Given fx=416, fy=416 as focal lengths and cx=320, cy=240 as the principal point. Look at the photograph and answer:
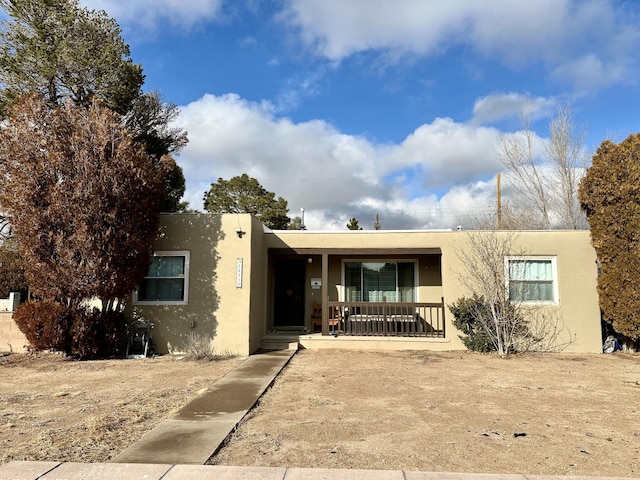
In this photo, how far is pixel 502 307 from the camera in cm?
1002

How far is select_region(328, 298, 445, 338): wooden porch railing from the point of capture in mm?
11328

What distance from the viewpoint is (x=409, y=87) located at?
528 inches

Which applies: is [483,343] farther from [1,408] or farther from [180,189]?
[180,189]

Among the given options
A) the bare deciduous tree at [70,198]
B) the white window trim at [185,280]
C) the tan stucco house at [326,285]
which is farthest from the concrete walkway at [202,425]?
the bare deciduous tree at [70,198]

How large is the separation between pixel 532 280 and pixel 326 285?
5.45 metres

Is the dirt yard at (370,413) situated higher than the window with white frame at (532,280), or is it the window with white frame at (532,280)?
the window with white frame at (532,280)

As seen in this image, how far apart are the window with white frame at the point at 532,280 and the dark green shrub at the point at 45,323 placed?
10.5 m

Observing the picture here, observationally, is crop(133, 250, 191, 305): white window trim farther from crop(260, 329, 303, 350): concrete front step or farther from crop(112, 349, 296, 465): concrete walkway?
crop(112, 349, 296, 465): concrete walkway

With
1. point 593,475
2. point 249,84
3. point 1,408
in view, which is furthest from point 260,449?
point 249,84

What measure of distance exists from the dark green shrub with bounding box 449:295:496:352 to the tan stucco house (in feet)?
0.96

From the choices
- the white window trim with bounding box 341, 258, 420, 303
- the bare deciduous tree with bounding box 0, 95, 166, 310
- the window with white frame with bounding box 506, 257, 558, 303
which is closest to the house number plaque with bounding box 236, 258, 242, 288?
the bare deciduous tree with bounding box 0, 95, 166, 310

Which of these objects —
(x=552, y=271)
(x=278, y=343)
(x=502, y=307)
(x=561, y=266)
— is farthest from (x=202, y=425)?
(x=561, y=266)

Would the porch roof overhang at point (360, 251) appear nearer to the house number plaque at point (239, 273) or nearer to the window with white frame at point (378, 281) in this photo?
the window with white frame at point (378, 281)

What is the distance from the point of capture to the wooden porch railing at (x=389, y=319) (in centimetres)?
1133
